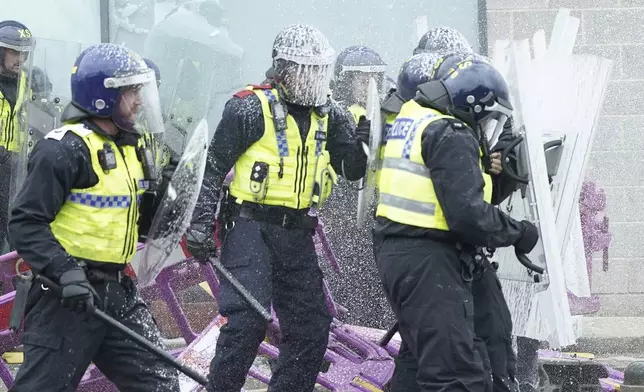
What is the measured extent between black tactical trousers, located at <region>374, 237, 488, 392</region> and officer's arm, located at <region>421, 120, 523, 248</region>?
0.15m

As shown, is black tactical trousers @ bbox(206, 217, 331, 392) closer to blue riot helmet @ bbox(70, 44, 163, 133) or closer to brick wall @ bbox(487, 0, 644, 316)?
blue riot helmet @ bbox(70, 44, 163, 133)

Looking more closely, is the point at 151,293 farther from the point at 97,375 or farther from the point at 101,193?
the point at 101,193

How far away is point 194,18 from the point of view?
962 centimetres

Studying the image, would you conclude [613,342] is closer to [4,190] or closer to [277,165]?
[277,165]

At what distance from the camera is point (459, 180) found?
4.60 metres

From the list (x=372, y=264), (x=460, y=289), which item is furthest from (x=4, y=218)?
(x=460, y=289)

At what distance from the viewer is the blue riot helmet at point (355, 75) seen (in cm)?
752

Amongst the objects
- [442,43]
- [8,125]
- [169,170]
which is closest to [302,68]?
[169,170]

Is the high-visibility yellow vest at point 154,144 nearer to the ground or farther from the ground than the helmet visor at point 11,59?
nearer to the ground

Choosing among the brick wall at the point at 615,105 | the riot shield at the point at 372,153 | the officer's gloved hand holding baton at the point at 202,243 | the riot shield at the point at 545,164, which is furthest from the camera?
the brick wall at the point at 615,105

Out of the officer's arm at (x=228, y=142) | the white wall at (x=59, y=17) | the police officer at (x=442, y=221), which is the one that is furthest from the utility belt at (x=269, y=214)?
the white wall at (x=59, y=17)

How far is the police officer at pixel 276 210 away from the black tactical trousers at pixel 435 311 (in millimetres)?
990

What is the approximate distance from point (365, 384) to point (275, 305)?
0.73 m

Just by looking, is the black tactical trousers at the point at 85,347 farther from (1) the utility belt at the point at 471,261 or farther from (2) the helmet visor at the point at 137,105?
(1) the utility belt at the point at 471,261
